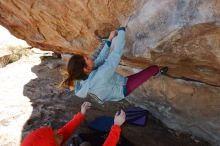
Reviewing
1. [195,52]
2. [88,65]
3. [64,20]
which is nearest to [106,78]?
[88,65]

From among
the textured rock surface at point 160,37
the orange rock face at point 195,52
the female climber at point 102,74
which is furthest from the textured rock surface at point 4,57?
the orange rock face at point 195,52

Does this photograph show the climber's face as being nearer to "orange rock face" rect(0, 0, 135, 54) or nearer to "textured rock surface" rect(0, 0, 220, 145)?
"textured rock surface" rect(0, 0, 220, 145)

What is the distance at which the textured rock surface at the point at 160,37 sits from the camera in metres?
4.25

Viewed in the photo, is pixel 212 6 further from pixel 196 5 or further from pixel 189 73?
pixel 189 73

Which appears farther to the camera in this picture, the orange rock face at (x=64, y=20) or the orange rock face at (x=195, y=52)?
the orange rock face at (x=64, y=20)

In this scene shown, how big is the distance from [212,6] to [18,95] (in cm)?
601

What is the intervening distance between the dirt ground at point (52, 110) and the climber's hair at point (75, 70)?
202cm

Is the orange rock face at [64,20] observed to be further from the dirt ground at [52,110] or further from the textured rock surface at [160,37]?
the dirt ground at [52,110]

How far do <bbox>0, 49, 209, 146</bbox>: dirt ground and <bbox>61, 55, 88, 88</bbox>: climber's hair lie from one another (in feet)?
6.62

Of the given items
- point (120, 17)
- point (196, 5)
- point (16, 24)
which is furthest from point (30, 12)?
point (196, 5)

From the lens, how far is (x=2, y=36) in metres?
14.7

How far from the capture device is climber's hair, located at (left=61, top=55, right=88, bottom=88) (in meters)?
4.80

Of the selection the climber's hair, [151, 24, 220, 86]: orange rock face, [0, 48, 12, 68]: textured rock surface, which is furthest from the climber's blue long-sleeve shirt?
[0, 48, 12, 68]: textured rock surface

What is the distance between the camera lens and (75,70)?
4.82m
